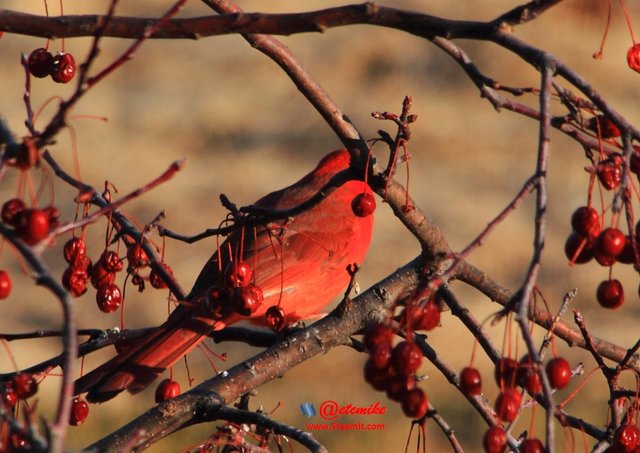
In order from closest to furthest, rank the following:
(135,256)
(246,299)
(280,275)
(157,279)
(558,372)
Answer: (558,372), (246,299), (135,256), (157,279), (280,275)

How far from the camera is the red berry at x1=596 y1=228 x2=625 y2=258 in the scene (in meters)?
1.31

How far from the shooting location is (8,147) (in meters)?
1.15

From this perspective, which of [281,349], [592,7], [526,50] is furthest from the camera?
[592,7]

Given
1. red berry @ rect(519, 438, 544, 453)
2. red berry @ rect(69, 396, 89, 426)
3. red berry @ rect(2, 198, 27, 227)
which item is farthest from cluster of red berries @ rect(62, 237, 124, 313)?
red berry @ rect(519, 438, 544, 453)

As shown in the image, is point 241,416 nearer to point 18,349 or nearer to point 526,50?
point 526,50

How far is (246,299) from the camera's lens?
6.52 feet

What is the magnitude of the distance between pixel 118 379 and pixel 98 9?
346 centimetres

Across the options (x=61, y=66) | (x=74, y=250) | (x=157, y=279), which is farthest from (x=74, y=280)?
(x=61, y=66)

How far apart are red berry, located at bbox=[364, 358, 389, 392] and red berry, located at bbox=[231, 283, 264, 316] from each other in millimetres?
690

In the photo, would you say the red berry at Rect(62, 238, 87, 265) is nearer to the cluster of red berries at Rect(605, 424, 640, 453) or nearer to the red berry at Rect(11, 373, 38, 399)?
the red berry at Rect(11, 373, 38, 399)

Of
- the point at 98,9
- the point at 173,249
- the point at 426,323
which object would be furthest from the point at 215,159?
the point at 426,323

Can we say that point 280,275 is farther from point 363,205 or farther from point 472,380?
point 472,380

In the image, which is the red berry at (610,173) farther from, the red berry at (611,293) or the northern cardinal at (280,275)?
the northern cardinal at (280,275)

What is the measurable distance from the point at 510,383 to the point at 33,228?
60 centimetres
